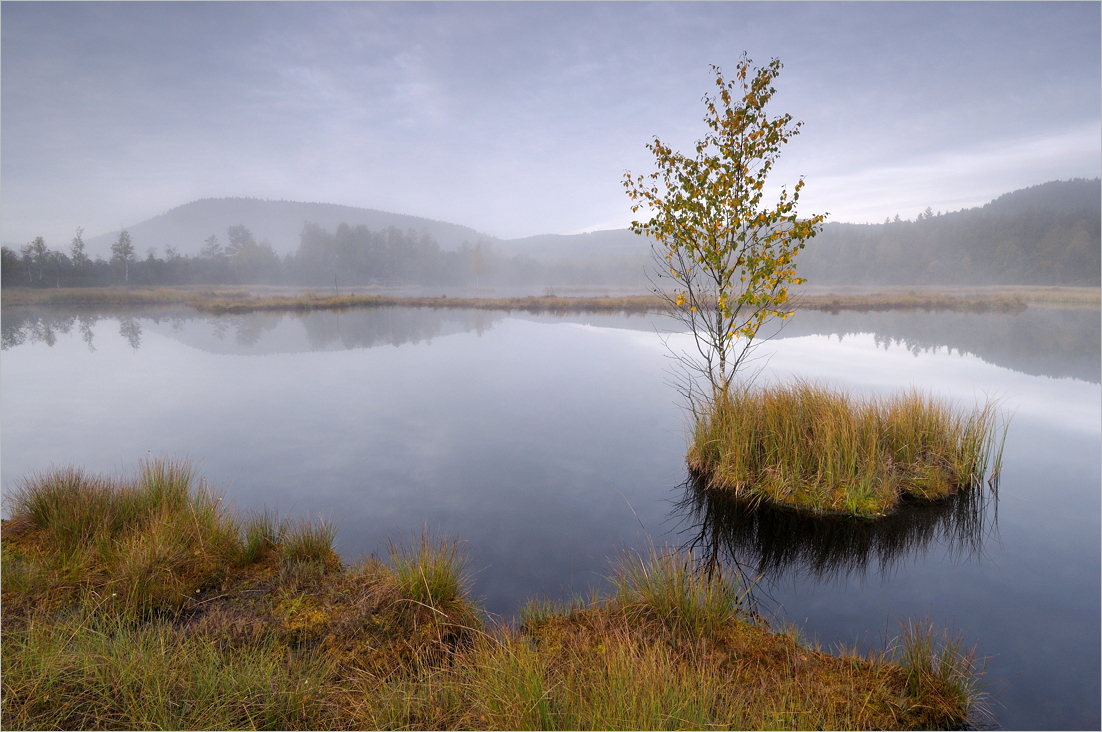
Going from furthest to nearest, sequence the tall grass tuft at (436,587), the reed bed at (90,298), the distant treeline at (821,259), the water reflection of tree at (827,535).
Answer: the distant treeline at (821,259) < the reed bed at (90,298) < the water reflection of tree at (827,535) < the tall grass tuft at (436,587)

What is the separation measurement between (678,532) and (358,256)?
106055 mm

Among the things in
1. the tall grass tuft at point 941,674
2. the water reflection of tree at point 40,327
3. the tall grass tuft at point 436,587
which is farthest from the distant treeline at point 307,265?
the tall grass tuft at point 941,674

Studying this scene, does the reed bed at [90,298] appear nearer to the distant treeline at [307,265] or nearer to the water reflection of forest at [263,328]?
the distant treeline at [307,265]

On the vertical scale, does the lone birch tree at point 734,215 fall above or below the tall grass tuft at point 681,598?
above

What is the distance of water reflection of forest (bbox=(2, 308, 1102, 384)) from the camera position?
19794 millimetres

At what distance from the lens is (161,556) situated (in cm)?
438

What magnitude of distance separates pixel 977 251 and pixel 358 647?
141611 millimetres

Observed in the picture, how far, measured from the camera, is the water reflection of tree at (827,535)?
16.9ft

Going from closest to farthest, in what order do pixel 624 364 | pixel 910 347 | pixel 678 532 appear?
pixel 678 532 → pixel 624 364 → pixel 910 347

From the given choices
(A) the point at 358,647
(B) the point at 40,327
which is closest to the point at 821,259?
(B) the point at 40,327

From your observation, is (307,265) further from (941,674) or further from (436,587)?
(941,674)

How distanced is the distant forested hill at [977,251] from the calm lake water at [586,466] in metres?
103

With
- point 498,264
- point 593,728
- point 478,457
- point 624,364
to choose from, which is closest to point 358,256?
point 498,264

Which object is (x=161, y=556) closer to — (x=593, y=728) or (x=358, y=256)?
(x=593, y=728)
